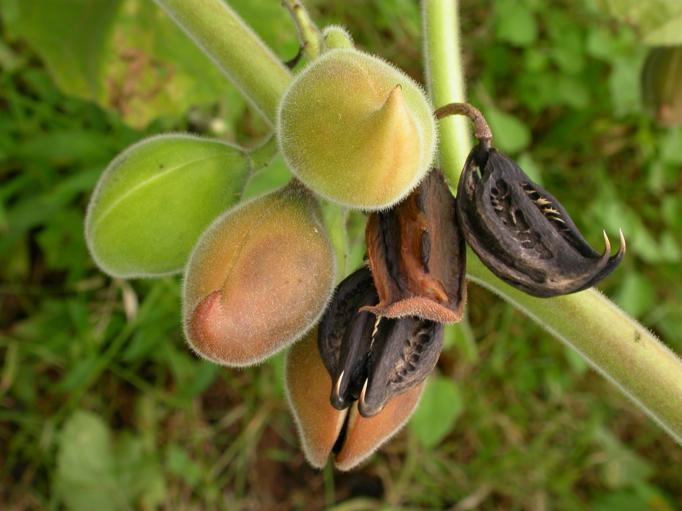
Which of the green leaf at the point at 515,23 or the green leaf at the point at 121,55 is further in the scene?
the green leaf at the point at 515,23

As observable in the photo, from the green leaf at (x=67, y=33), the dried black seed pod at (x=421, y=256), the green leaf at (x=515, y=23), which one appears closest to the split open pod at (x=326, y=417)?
the dried black seed pod at (x=421, y=256)

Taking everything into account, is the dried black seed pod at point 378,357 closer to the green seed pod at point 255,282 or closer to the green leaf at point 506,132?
the green seed pod at point 255,282

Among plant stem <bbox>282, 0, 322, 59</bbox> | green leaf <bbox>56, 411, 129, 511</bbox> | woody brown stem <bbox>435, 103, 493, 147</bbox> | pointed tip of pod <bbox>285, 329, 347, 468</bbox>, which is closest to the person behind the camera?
woody brown stem <bbox>435, 103, 493, 147</bbox>

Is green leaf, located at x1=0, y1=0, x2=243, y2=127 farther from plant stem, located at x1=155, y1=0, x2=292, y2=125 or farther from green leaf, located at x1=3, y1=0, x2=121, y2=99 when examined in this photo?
plant stem, located at x1=155, y1=0, x2=292, y2=125

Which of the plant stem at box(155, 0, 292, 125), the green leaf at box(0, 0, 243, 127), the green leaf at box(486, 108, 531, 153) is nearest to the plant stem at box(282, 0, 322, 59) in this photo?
the plant stem at box(155, 0, 292, 125)

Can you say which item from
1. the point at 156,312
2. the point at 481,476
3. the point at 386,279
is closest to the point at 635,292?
the point at 481,476
